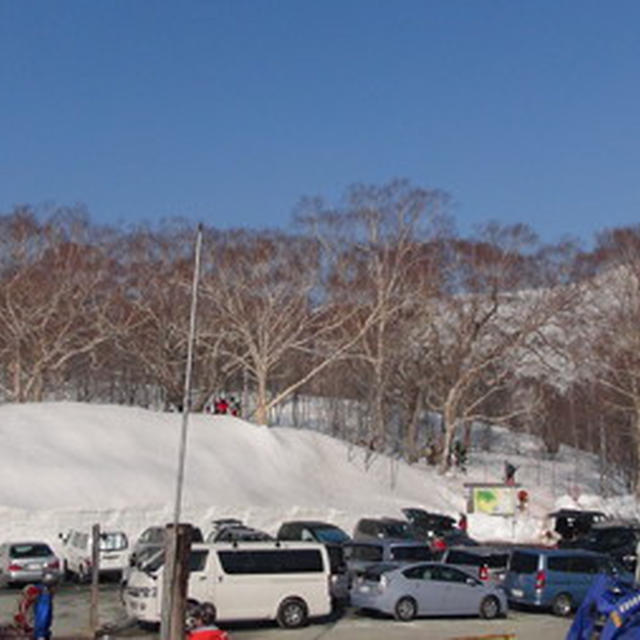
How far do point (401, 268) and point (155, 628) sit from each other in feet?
126

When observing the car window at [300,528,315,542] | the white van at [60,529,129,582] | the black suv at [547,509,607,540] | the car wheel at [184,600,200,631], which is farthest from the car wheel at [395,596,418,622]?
the black suv at [547,509,607,540]

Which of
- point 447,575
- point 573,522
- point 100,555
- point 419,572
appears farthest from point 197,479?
point 419,572

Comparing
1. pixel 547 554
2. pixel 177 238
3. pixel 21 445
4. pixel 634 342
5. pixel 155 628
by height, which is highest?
pixel 177 238

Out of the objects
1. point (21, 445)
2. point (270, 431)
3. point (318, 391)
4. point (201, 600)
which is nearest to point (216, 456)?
point (270, 431)

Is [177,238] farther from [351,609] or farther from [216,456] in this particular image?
[351,609]

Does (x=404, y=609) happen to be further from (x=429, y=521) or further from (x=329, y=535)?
(x=429, y=521)

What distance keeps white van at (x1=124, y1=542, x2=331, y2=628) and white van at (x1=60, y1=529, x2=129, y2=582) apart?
8.91m

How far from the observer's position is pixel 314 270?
57.6m

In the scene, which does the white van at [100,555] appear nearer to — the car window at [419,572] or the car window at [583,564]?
the car window at [419,572]

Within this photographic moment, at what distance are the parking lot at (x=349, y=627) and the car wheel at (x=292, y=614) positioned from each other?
0.65 ft

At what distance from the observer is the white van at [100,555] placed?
3139 centimetres

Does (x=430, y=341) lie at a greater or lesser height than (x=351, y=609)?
greater

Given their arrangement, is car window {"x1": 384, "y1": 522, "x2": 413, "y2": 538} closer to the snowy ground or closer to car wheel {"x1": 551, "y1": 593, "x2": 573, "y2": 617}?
the snowy ground

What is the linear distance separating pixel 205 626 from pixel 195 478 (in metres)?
26.7
